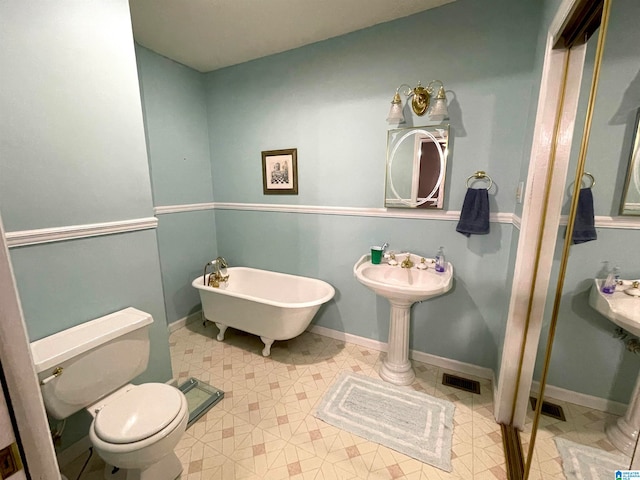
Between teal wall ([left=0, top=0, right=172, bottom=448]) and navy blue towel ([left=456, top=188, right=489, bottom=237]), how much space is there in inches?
82.4

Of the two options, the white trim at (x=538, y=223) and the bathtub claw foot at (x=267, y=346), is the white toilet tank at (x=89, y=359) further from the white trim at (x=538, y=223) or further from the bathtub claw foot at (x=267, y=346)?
the white trim at (x=538, y=223)

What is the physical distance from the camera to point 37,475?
455mm

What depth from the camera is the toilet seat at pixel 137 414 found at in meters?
1.15

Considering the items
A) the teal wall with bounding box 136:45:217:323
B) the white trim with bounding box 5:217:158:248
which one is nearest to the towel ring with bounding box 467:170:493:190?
the white trim with bounding box 5:217:158:248

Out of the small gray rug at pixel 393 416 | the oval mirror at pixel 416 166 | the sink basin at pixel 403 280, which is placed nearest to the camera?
the small gray rug at pixel 393 416

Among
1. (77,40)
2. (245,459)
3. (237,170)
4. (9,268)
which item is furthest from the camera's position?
(237,170)

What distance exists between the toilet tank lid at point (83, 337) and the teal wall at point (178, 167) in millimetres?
1163

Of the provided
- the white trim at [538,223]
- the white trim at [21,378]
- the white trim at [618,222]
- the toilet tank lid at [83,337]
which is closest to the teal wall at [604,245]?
the white trim at [618,222]

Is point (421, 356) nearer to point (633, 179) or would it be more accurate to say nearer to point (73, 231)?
point (633, 179)

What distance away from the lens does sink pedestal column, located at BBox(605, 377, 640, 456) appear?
2.56 ft

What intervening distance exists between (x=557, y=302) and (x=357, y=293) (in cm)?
146

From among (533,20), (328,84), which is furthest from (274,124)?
(533,20)

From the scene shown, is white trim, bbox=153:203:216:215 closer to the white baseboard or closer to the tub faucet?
the tub faucet

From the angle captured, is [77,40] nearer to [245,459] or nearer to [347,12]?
[347,12]
